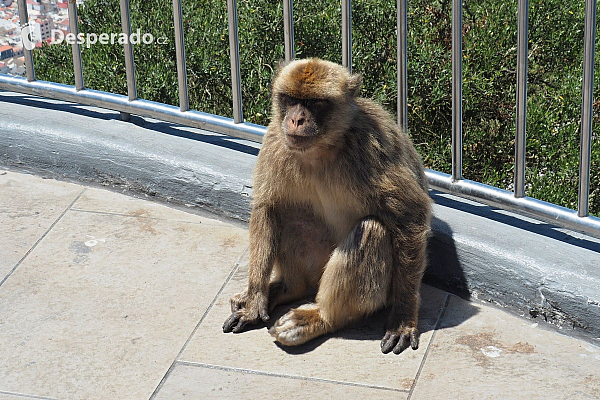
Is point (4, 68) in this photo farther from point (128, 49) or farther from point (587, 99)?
point (587, 99)

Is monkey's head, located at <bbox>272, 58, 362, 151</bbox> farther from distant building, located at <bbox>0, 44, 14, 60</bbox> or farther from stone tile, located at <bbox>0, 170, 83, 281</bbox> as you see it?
distant building, located at <bbox>0, 44, 14, 60</bbox>

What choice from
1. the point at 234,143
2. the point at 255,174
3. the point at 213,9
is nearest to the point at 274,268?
the point at 255,174

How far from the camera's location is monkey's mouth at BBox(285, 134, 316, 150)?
13.1 feet

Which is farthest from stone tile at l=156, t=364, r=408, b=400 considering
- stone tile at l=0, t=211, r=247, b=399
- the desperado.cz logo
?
the desperado.cz logo

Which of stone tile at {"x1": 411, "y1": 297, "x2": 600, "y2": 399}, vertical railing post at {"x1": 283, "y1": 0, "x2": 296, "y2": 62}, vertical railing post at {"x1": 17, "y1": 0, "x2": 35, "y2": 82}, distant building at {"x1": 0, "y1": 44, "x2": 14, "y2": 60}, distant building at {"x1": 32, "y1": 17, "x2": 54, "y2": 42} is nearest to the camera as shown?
stone tile at {"x1": 411, "y1": 297, "x2": 600, "y2": 399}

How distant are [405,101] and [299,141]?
99cm

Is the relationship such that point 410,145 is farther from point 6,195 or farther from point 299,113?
point 6,195

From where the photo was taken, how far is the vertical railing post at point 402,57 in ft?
14.9

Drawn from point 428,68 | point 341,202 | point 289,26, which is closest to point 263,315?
point 341,202

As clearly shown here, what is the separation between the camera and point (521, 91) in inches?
168

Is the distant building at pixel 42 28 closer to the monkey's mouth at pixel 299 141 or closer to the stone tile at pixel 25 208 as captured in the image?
the stone tile at pixel 25 208

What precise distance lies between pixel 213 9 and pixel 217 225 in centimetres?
293

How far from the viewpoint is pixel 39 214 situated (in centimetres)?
527

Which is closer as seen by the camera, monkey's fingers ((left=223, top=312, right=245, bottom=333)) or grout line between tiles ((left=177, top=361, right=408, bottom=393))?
grout line between tiles ((left=177, top=361, right=408, bottom=393))
